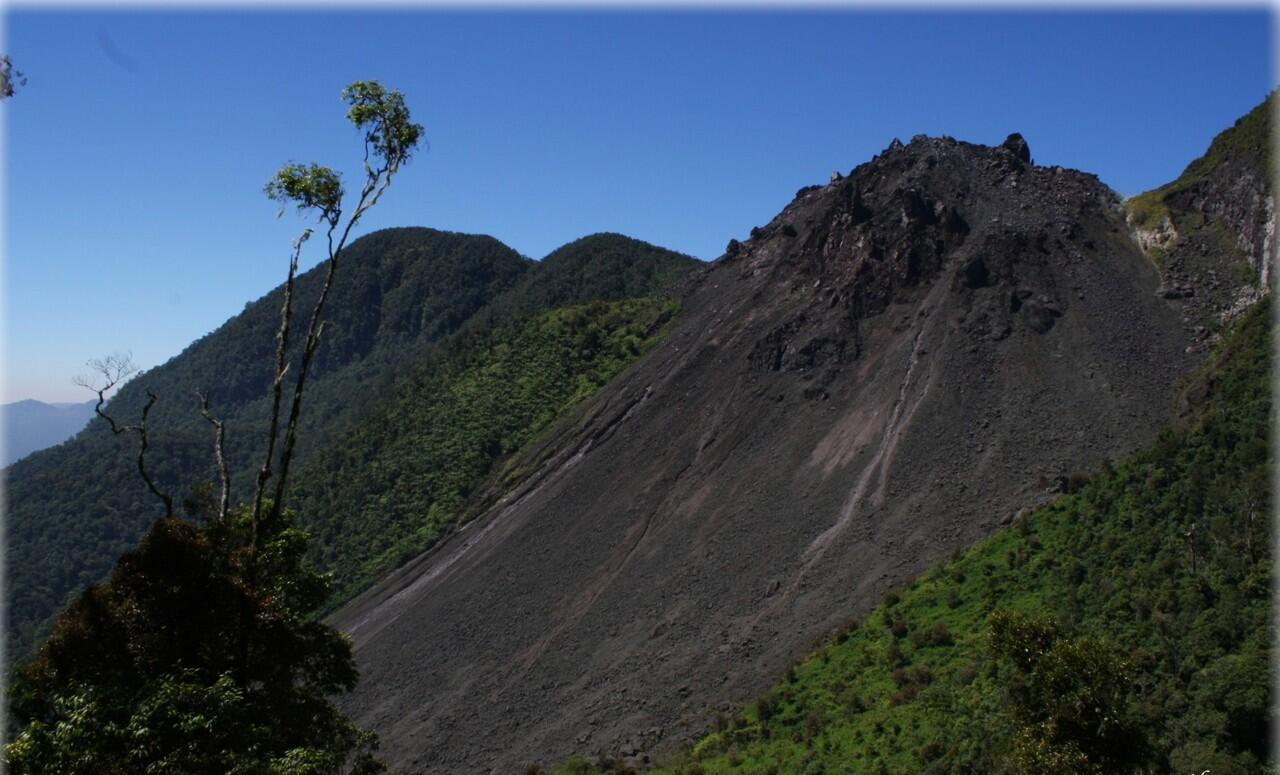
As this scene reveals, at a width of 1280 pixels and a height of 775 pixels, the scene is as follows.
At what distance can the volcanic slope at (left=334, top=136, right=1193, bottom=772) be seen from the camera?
1389 inches

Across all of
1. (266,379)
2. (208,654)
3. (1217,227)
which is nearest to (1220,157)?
(1217,227)

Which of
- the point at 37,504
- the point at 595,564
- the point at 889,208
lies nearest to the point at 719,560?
the point at 595,564

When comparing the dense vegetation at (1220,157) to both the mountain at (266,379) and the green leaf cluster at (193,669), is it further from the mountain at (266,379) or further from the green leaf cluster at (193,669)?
the green leaf cluster at (193,669)

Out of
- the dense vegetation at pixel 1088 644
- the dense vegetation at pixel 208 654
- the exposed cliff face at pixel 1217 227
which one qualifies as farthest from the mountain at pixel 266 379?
the dense vegetation at pixel 208 654

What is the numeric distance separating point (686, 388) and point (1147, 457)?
89.5ft

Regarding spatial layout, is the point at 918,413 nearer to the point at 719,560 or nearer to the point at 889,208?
the point at 719,560

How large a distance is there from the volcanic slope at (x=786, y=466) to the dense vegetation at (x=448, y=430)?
27.1ft

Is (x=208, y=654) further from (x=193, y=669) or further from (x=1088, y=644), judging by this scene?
(x=1088, y=644)

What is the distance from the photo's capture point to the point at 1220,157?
55.0 metres

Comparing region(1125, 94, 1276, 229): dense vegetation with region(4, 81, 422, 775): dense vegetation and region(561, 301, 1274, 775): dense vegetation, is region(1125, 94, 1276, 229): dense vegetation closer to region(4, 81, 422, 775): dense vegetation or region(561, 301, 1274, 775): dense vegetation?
region(561, 301, 1274, 775): dense vegetation

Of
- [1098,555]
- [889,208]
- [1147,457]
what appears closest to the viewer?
[1098,555]

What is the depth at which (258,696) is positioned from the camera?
33.6 ft

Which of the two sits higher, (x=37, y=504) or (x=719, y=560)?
(x=37, y=504)

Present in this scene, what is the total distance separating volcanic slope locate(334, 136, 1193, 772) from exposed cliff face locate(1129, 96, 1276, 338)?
122 centimetres
